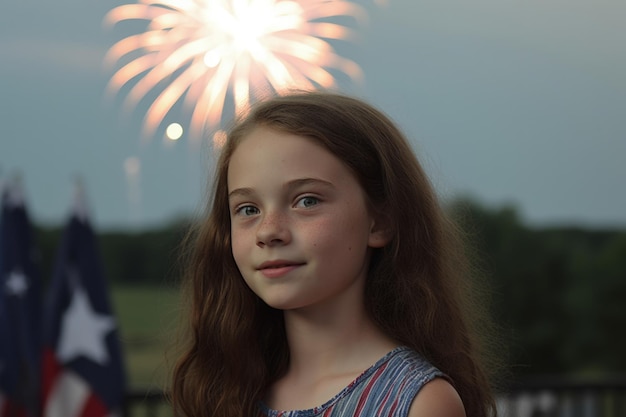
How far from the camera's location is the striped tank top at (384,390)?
1.46m

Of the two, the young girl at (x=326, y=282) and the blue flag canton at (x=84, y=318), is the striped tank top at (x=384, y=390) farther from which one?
the blue flag canton at (x=84, y=318)

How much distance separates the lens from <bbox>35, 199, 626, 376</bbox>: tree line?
7.39 m

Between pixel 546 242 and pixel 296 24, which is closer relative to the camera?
pixel 296 24

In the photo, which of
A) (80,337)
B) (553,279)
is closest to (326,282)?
(80,337)

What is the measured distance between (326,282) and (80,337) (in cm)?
300

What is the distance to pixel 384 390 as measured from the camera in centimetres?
148

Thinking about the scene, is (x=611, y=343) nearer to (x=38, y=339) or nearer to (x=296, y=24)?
(x=296, y=24)

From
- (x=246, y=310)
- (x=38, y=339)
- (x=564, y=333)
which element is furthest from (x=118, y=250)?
(x=246, y=310)

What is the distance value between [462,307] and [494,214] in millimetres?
5774

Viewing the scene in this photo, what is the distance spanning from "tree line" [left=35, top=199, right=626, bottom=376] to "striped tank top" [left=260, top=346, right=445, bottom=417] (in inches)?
220

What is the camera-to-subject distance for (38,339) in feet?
14.4

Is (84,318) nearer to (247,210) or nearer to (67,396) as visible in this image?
(67,396)

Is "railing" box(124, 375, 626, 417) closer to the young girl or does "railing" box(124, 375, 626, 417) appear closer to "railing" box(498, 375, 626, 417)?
"railing" box(498, 375, 626, 417)

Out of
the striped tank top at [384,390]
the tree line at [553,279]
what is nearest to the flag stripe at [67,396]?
the tree line at [553,279]
